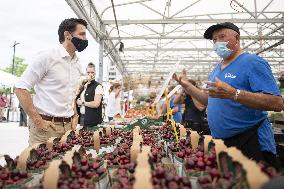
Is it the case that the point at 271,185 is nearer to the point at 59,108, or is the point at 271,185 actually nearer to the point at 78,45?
the point at 59,108

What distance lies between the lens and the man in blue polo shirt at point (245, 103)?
2432 millimetres

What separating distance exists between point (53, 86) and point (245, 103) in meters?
2.08

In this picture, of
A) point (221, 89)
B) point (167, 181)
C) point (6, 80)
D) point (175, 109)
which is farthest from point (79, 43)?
point (6, 80)

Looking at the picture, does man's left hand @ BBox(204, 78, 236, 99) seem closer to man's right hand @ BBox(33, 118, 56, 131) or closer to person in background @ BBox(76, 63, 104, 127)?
man's right hand @ BBox(33, 118, 56, 131)

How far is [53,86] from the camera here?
3334 mm

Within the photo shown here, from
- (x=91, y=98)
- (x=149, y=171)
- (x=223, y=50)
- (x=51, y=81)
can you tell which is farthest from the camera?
(x=91, y=98)

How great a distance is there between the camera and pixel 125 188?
1230 mm

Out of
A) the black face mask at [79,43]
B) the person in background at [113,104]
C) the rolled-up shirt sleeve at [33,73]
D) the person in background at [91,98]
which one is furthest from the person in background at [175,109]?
the rolled-up shirt sleeve at [33,73]

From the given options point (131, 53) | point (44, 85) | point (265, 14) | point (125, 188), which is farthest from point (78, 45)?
point (131, 53)

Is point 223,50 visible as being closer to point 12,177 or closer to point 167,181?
point 167,181

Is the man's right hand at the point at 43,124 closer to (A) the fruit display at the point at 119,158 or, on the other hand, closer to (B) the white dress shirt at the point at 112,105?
(A) the fruit display at the point at 119,158

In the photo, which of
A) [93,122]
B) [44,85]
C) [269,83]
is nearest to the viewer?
[269,83]

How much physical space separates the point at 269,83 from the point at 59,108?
7.32 feet

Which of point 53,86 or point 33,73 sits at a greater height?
point 33,73
